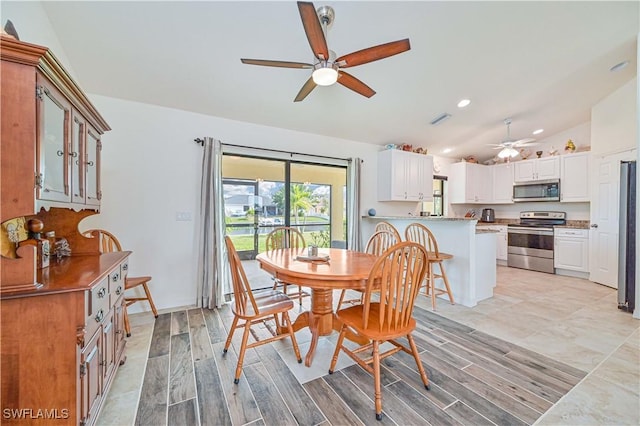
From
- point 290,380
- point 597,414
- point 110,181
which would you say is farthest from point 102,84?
point 597,414

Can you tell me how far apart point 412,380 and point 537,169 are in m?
5.66

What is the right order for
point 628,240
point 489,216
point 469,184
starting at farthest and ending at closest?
point 489,216, point 469,184, point 628,240

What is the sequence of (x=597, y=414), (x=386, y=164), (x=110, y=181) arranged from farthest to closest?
1. (x=386, y=164)
2. (x=110, y=181)
3. (x=597, y=414)

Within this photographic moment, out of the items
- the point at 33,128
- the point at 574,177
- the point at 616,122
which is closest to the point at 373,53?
the point at 33,128

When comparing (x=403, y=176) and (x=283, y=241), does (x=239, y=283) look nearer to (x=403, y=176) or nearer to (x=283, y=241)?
(x=283, y=241)

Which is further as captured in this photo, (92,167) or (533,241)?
(533,241)

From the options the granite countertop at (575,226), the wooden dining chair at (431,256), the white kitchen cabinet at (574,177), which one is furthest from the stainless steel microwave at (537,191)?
the wooden dining chair at (431,256)

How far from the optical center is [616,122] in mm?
3938

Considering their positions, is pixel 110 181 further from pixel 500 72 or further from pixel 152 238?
pixel 500 72

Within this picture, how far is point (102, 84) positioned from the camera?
2.71 metres

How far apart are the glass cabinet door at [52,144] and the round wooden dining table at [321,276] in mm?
1349

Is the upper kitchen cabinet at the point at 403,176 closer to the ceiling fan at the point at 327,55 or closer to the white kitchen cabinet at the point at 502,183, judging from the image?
the white kitchen cabinet at the point at 502,183

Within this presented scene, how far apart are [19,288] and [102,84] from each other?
2.52 m

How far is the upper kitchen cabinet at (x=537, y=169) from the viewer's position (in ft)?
16.8
